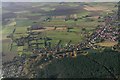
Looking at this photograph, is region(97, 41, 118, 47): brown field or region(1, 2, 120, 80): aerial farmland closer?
region(1, 2, 120, 80): aerial farmland

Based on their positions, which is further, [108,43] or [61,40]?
[61,40]

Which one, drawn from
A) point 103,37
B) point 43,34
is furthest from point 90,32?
point 43,34

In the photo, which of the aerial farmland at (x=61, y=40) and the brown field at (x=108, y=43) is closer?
the aerial farmland at (x=61, y=40)

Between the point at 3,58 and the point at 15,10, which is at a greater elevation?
the point at 15,10

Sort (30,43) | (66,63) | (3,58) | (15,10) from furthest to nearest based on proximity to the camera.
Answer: (15,10), (30,43), (3,58), (66,63)

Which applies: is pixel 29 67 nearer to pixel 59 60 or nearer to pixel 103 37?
pixel 59 60

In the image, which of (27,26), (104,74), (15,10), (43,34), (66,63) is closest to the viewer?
(104,74)

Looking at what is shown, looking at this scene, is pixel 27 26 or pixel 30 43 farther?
pixel 27 26
